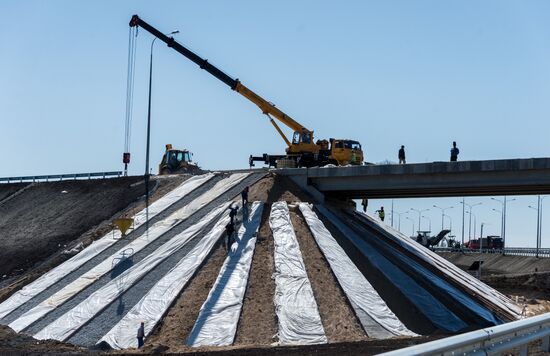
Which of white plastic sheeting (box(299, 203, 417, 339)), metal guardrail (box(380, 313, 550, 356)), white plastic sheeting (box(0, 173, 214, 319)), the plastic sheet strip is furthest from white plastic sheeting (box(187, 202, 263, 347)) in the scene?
metal guardrail (box(380, 313, 550, 356))

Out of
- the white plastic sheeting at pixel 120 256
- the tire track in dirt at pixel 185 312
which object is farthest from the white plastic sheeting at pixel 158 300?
the white plastic sheeting at pixel 120 256

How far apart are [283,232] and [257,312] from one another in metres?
9.56

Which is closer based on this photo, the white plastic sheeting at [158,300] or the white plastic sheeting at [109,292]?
the white plastic sheeting at [158,300]

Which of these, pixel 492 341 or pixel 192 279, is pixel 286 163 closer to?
pixel 192 279

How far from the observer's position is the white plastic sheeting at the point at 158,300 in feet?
103

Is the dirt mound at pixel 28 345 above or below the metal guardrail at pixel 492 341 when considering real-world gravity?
below

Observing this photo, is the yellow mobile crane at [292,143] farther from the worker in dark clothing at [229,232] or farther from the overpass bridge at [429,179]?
the worker in dark clothing at [229,232]

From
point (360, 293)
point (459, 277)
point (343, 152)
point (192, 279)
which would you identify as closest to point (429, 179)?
point (459, 277)

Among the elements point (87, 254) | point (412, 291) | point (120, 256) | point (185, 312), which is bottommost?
point (185, 312)

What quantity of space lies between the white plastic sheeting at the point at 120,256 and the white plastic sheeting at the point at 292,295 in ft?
20.9

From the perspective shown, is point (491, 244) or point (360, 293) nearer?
point (360, 293)

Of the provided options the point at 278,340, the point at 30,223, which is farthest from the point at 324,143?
the point at 278,340

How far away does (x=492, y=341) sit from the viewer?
45.6 feet

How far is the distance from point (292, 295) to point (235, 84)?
2937 cm
